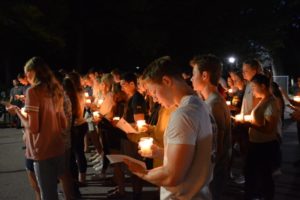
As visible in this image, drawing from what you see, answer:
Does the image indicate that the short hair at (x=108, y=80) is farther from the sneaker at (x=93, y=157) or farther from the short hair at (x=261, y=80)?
the short hair at (x=261, y=80)

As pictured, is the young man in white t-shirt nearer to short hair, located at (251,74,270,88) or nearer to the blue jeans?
the blue jeans

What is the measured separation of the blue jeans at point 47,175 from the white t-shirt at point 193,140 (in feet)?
7.48

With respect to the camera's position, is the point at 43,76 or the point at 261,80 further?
the point at 261,80

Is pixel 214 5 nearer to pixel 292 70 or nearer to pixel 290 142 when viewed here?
pixel 292 70

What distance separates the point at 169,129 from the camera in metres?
2.36

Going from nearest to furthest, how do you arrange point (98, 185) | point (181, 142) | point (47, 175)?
point (181, 142) < point (47, 175) < point (98, 185)

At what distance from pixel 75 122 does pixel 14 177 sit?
75.3 inches

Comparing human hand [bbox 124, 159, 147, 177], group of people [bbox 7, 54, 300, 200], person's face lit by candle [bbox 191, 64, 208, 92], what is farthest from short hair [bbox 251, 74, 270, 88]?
human hand [bbox 124, 159, 147, 177]

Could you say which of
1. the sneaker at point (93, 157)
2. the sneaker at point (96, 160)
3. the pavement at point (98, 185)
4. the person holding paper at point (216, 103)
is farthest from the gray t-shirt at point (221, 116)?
the sneaker at point (93, 157)

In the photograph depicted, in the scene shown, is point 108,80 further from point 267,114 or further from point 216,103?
point 216,103

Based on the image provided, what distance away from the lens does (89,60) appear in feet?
97.7

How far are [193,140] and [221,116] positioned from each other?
1.67 metres

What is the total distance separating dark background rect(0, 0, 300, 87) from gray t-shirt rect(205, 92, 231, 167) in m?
19.5

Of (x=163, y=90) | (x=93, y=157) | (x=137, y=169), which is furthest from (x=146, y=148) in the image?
(x=93, y=157)
